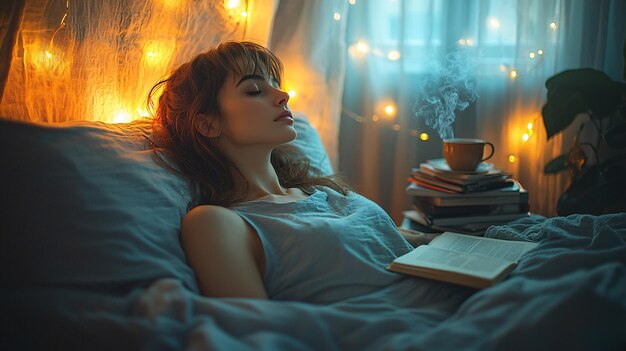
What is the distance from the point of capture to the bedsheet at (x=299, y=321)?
77 centimetres

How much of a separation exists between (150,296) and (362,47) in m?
1.55

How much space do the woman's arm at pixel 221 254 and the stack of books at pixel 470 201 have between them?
0.77 m

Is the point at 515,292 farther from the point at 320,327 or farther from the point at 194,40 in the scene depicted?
the point at 194,40

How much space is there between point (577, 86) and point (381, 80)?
722mm

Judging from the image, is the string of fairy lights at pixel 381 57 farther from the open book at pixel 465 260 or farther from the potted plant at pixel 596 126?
the open book at pixel 465 260

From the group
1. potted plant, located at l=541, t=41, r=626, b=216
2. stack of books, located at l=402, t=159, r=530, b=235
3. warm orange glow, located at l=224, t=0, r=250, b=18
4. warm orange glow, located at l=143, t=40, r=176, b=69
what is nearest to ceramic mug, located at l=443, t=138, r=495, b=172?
stack of books, located at l=402, t=159, r=530, b=235

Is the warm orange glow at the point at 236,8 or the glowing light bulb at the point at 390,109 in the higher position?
the warm orange glow at the point at 236,8

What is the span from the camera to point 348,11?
2156 millimetres

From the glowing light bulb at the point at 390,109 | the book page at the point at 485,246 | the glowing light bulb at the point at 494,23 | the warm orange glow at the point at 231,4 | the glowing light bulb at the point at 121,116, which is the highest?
the warm orange glow at the point at 231,4

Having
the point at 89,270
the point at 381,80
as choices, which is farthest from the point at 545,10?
the point at 89,270

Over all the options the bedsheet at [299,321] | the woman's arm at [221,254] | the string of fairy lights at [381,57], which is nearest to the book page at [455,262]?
the bedsheet at [299,321]

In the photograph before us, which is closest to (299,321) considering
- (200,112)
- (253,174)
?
(253,174)

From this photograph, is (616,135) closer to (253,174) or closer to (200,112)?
(253,174)

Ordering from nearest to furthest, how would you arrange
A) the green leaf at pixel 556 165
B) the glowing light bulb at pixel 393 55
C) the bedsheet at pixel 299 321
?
1. the bedsheet at pixel 299 321
2. the green leaf at pixel 556 165
3. the glowing light bulb at pixel 393 55
